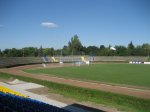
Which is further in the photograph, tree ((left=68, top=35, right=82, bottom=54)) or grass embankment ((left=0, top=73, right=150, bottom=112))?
tree ((left=68, top=35, right=82, bottom=54))

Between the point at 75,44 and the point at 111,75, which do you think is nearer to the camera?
the point at 111,75

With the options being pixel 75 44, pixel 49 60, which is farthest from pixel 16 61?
pixel 75 44

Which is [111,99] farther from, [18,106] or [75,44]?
[75,44]

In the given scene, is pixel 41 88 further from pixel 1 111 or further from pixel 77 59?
pixel 77 59

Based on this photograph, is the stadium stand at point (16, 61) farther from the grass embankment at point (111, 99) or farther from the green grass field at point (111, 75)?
the grass embankment at point (111, 99)

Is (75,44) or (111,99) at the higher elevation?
(75,44)

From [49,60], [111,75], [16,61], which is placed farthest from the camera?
[49,60]

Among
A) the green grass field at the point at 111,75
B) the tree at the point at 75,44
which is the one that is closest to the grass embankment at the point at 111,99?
the green grass field at the point at 111,75

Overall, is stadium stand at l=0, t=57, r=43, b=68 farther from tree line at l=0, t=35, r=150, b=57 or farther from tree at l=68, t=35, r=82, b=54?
tree at l=68, t=35, r=82, b=54

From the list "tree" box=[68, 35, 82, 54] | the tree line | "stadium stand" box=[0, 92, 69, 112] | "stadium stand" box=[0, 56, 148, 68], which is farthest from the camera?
"tree" box=[68, 35, 82, 54]

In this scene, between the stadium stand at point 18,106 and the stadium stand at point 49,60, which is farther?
the stadium stand at point 49,60

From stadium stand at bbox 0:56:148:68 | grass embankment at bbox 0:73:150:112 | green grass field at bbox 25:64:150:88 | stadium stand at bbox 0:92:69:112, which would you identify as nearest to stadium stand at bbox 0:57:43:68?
stadium stand at bbox 0:56:148:68

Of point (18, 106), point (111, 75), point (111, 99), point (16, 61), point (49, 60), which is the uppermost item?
point (16, 61)

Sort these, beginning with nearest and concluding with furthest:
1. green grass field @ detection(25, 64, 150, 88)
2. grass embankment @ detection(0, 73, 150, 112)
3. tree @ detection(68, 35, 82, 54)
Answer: grass embankment @ detection(0, 73, 150, 112)
green grass field @ detection(25, 64, 150, 88)
tree @ detection(68, 35, 82, 54)
